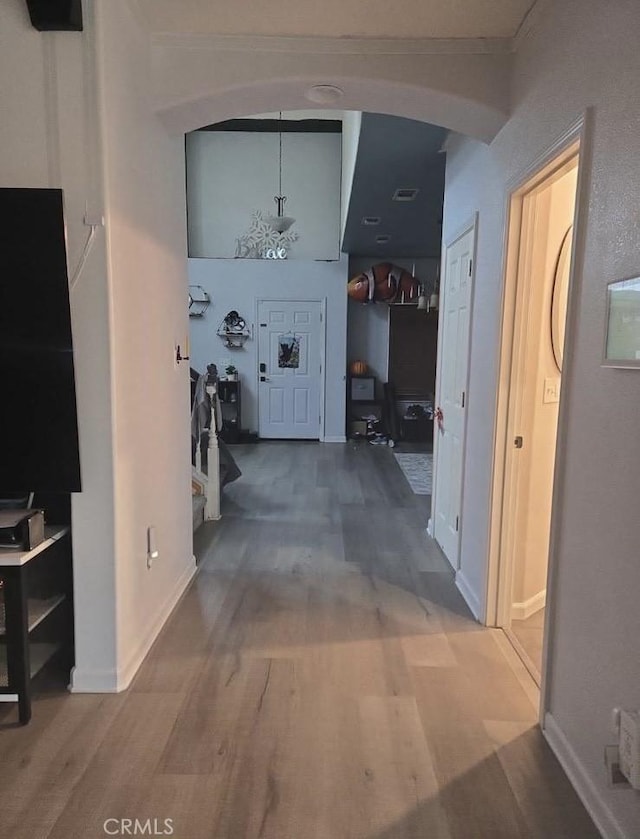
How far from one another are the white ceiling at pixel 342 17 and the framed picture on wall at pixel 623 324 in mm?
1423

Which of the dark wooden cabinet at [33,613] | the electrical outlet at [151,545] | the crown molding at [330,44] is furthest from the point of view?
the electrical outlet at [151,545]

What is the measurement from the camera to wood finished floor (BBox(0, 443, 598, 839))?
167 cm

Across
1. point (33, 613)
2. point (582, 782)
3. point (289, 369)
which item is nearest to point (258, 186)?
point (289, 369)

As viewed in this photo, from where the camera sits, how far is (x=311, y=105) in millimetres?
2838

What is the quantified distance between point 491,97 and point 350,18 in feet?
2.32

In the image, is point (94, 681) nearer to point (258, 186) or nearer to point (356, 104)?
A: point (356, 104)

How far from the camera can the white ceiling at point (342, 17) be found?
2.23 metres

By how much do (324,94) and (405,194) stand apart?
7.52ft

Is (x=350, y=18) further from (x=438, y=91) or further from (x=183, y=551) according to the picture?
(x=183, y=551)

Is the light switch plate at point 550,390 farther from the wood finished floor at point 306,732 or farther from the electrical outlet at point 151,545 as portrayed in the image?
the electrical outlet at point 151,545

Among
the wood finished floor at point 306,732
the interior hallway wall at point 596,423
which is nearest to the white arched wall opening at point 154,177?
the wood finished floor at point 306,732

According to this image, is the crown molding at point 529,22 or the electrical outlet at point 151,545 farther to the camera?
the electrical outlet at point 151,545

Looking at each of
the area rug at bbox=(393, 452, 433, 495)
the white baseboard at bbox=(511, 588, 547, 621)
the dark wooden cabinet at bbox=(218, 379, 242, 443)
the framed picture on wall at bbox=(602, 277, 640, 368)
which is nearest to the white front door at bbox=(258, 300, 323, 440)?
the dark wooden cabinet at bbox=(218, 379, 242, 443)

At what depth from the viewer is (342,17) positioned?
2.31 m
